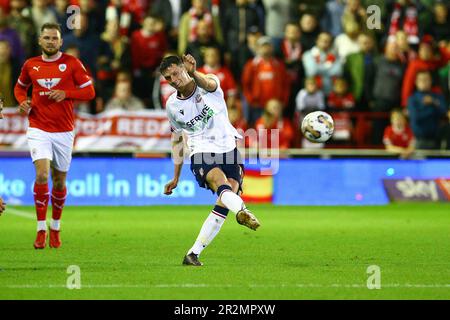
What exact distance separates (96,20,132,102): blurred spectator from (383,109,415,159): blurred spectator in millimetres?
4933

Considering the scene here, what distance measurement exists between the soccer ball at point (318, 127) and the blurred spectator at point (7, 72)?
8673 millimetres

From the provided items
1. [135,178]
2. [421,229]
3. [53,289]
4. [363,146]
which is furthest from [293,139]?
[53,289]

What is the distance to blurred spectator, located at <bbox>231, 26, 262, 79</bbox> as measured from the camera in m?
21.0

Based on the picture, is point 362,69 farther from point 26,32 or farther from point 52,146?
point 52,146

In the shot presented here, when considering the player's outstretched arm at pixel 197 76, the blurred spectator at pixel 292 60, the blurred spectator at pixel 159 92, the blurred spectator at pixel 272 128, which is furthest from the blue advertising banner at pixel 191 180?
the player's outstretched arm at pixel 197 76

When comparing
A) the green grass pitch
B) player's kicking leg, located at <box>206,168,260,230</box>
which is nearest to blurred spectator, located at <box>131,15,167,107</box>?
the green grass pitch

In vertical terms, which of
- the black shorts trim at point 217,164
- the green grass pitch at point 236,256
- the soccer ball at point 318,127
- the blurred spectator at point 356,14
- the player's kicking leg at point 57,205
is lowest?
the green grass pitch at point 236,256

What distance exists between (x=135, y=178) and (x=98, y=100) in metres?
1.79

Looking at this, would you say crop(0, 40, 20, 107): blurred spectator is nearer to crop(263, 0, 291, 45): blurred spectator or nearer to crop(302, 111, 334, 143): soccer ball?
crop(263, 0, 291, 45): blurred spectator

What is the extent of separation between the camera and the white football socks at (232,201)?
10.3m

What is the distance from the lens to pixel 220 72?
2027 cm

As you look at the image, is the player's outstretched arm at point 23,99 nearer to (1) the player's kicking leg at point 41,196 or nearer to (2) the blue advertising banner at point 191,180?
(1) the player's kicking leg at point 41,196

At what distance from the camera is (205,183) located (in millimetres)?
10953

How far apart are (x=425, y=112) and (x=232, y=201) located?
35.7ft
